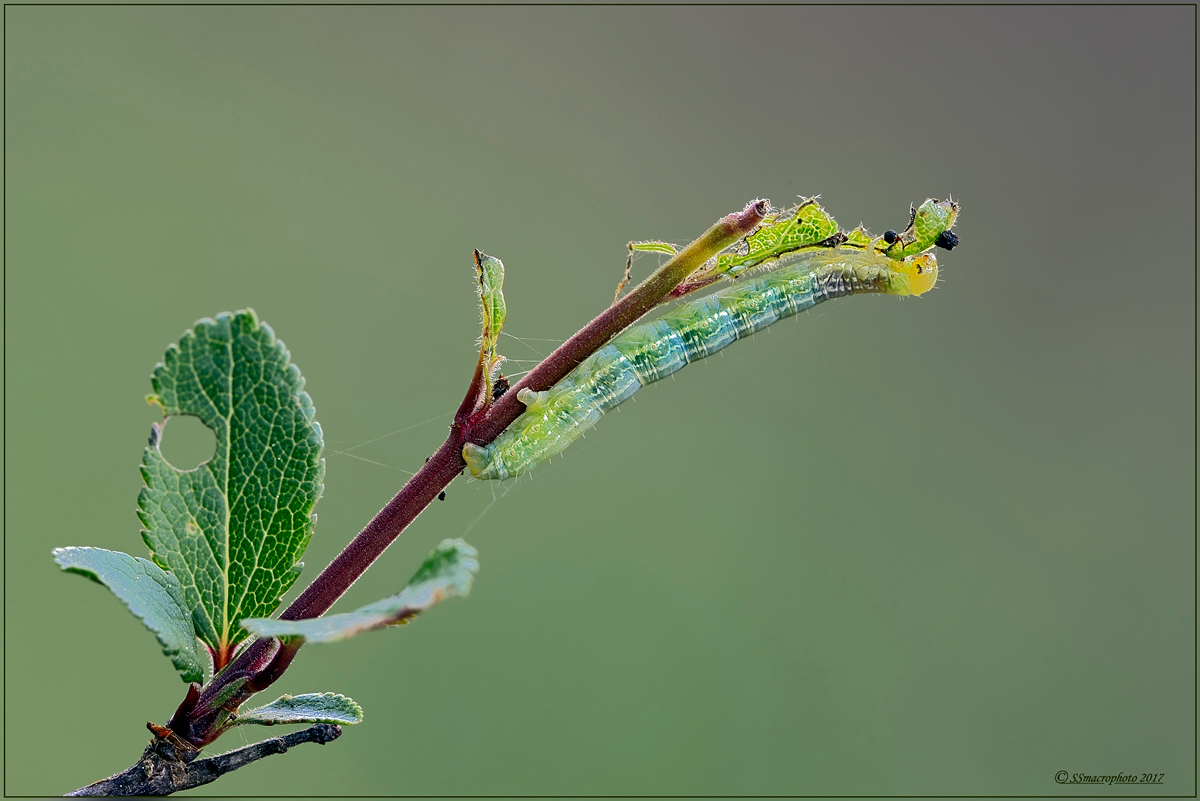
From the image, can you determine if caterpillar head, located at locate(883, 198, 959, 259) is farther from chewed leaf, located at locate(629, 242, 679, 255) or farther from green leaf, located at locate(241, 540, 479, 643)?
green leaf, located at locate(241, 540, 479, 643)

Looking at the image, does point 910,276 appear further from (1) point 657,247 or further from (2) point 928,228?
(1) point 657,247

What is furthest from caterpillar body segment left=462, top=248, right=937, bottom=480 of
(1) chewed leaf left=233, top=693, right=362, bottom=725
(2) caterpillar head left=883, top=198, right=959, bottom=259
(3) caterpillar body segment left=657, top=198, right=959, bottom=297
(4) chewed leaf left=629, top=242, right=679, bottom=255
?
(1) chewed leaf left=233, top=693, right=362, bottom=725

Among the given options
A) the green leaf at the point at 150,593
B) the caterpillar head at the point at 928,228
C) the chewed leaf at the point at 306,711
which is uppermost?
the caterpillar head at the point at 928,228

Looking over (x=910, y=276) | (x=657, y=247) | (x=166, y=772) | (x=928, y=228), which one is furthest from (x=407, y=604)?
(x=910, y=276)

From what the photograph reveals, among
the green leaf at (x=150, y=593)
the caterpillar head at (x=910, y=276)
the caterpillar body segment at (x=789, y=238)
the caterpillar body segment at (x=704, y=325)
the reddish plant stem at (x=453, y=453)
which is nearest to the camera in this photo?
the green leaf at (x=150, y=593)

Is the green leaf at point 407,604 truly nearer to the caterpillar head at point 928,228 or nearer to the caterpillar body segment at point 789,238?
the caterpillar body segment at point 789,238

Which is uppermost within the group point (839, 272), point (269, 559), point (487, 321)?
point (839, 272)

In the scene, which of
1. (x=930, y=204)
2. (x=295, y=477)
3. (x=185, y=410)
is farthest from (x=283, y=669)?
(x=930, y=204)

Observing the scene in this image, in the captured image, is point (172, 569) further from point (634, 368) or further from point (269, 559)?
point (634, 368)

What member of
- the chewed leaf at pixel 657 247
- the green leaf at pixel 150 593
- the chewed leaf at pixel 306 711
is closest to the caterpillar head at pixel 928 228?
the chewed leaf at pixel 657 247
